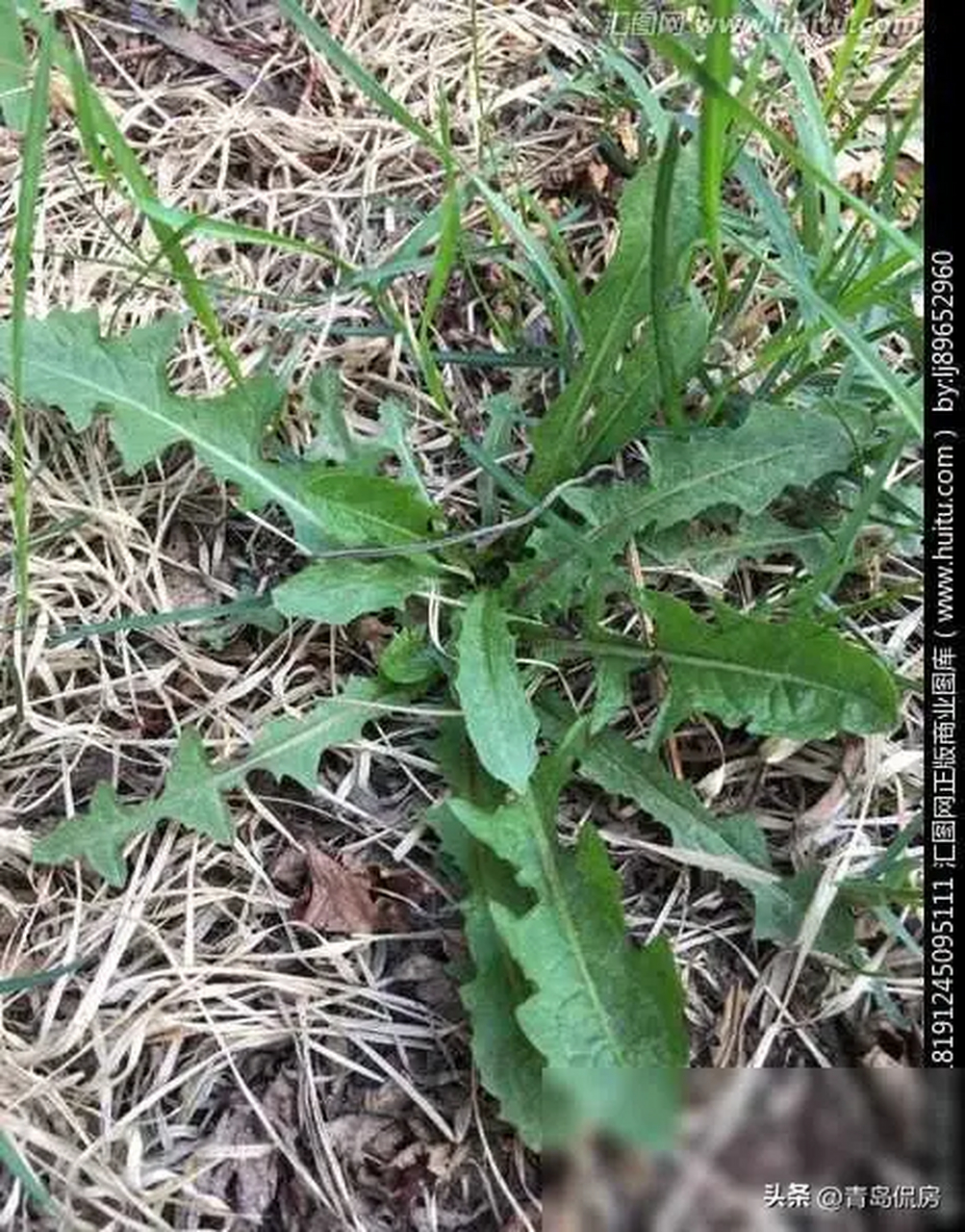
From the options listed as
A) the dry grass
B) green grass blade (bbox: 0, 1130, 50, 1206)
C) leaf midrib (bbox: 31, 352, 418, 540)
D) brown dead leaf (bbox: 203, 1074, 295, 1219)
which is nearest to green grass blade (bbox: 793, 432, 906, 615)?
the dry grass

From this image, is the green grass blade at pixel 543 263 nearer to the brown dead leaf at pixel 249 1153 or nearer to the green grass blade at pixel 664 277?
the green grass blade at pixel 664 277

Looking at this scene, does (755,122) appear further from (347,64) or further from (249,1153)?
(249,1153)

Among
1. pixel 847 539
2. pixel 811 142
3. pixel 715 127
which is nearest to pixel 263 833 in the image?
pixel 847 539

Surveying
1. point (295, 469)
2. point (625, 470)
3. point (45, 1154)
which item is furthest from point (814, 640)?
point (45, 1154)

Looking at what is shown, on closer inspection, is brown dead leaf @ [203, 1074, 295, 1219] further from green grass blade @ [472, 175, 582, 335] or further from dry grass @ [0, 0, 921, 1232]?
green grass blade @ [472, 175, 582, 335]

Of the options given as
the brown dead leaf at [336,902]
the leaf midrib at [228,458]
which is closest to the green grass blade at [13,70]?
the leaf midrib at [228,458]
